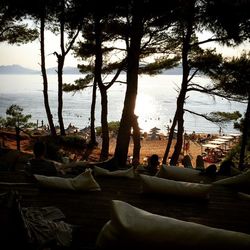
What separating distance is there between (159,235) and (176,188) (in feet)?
4.98

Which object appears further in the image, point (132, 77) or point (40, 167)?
point (132, 77)

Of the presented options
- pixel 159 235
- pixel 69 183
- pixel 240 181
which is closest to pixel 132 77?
pixel 240 181

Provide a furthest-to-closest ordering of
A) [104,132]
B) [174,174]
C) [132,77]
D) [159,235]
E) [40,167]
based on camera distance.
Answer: [104,132]
[132,77]
[40,167]
[174,174]
[159,235]

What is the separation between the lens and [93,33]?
40.7 feet

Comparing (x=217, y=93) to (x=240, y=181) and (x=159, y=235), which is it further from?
(x=159, y=235)

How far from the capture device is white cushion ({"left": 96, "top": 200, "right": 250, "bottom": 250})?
195cm

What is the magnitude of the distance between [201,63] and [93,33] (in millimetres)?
3994

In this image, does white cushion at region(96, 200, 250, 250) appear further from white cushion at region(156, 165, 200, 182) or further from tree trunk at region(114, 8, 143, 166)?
tree trunk at region(114, 8, 143, 166)

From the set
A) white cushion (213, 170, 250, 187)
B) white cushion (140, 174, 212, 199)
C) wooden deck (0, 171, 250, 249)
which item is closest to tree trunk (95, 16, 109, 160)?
white cushion (213, 170, 250, 187)

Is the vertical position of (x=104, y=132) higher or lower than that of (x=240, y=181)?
lower

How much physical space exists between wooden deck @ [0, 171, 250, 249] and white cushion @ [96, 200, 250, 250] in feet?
0.84

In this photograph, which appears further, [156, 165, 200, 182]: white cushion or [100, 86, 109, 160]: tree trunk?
[100, 86, 109, 160]: tree trunk

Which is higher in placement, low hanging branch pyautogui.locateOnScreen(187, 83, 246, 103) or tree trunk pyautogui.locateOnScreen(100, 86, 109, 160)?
low hanging branch pyautogui.locateOnScreen(187, 83, 246, 103)

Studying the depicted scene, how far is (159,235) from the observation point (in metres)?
2.00
